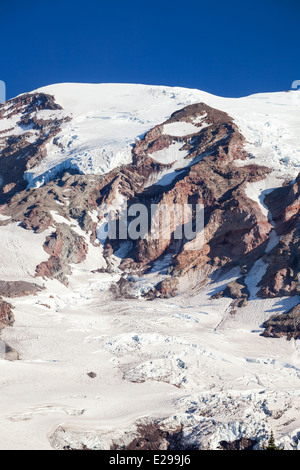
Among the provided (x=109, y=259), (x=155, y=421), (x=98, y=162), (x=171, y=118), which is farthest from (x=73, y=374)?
(x=171, y=118)

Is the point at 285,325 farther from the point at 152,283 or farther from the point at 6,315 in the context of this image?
the point at 6,315

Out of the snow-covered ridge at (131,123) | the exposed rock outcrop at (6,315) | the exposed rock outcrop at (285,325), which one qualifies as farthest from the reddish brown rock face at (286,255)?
the exposed rock outcrop at (6,315)

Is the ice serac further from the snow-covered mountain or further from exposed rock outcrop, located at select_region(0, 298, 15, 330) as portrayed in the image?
exposed rock outcrop, located at select_region(0, 298, 15, 330)

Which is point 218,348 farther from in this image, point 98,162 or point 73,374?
point 98,162

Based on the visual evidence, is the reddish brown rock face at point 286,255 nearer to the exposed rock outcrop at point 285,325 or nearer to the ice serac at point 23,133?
the exposed rock outcrop at point 285,325

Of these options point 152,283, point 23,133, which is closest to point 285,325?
point 152,283

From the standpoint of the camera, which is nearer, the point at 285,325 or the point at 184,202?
the point at 285,325

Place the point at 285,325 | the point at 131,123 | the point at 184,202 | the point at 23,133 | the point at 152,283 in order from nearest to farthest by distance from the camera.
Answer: the point at 285,325, the point at 152,283, the point at 184,202, the point at 131,123, the point at 23,133
